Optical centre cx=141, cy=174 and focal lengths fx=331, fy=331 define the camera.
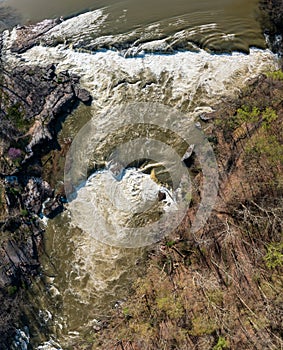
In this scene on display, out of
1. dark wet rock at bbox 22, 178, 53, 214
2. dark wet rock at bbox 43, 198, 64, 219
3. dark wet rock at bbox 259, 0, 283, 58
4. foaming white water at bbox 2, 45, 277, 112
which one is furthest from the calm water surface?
dark wet rock at bbox 43, 198, 64, 219

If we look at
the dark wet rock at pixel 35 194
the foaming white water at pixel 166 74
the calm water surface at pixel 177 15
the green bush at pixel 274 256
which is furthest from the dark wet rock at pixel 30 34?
the green bush at pixel 274 256

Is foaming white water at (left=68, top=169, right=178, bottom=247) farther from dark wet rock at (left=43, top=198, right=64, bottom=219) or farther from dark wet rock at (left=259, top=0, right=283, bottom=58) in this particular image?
dark wet rock at (left=259, top=0, right=283, bottom=58)

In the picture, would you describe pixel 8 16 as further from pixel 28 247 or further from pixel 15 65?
pixel 28 247

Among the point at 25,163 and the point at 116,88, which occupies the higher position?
the point at 116,88

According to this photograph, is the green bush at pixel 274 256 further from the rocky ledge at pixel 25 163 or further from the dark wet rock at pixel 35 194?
the dark wet rock at pixel 35 194

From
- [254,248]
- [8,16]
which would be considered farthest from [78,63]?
[254,248]

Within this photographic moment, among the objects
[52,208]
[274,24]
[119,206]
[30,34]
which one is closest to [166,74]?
[274,24]

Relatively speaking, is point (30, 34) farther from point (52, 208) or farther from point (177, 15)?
point (52, 208)
